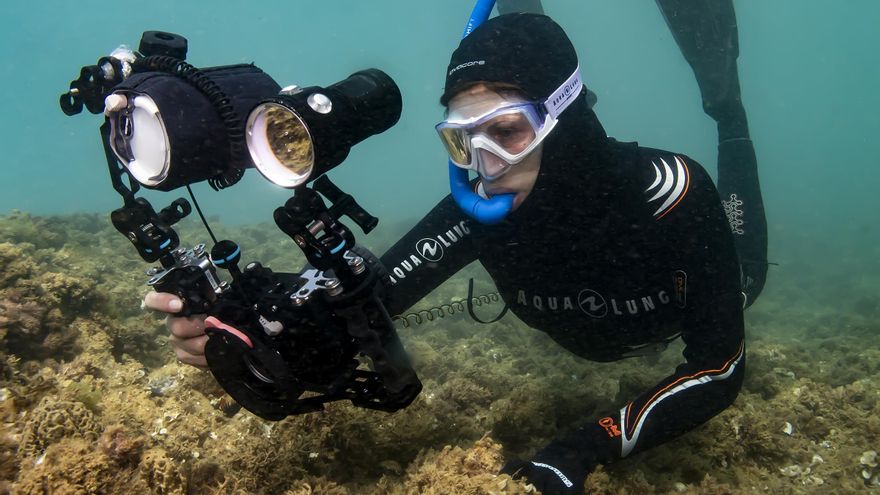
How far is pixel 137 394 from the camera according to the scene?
8.98ft

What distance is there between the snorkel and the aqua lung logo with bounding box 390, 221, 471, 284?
42 centimetres

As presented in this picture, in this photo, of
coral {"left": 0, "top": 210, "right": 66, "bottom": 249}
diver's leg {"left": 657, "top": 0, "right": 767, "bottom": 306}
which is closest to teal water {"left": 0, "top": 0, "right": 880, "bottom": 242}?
coral {"left": 0, "top": 210, "right": 66, "bottom": 249}

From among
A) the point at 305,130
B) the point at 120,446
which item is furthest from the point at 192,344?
the point at 305,130

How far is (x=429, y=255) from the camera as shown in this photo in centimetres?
369

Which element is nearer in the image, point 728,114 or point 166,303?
point 166,303

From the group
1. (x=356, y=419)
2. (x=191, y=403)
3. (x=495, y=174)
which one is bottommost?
(x=356, y=419)

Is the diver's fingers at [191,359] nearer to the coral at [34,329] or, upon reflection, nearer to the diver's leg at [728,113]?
the coral at [34,329]

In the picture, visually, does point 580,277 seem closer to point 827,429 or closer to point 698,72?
point 827,429

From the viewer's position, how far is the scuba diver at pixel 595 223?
2934 millimetres

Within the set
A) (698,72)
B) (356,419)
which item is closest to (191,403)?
(356,419)

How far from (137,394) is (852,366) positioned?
7455 mm

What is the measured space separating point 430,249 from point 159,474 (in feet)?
7.51

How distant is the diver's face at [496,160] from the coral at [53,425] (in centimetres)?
256

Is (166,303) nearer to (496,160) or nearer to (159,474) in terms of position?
(159,474)
